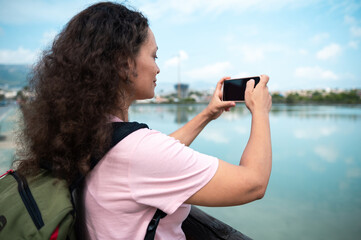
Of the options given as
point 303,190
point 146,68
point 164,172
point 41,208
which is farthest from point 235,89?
point 303,190

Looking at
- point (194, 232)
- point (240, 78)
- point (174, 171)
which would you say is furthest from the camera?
point (194, 232)

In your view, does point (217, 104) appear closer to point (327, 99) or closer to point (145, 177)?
point (145, 177)

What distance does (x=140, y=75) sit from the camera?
1.98 feet

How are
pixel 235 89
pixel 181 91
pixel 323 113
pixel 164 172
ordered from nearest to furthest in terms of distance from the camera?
pixel 164 172, pixel 235 89, pixel 323 113, pixel 181 91

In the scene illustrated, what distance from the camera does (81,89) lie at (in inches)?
20.3

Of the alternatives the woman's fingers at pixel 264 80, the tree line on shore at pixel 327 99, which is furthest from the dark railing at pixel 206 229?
the tree line on shore at pixel 327 99

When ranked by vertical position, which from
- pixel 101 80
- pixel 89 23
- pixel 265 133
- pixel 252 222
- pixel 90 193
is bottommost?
pixel 252 222

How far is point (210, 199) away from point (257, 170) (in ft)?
0.39

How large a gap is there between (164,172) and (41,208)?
0.83 feet

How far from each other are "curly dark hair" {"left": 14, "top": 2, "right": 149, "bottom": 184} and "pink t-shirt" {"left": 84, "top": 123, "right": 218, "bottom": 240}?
51mm

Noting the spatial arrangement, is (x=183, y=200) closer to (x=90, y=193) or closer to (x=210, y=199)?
(x=210, y=199)

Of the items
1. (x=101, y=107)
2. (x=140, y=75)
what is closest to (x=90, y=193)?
(x=101, y=107)

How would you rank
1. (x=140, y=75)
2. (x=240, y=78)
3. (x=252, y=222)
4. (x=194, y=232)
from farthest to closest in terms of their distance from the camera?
(x=252, y=222) < (x=194, y=232) < (x=240, y=78) < (x=140, y=75)

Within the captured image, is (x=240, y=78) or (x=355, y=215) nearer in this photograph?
(x=240, y=78)
